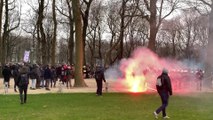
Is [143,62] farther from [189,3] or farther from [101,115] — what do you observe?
[101,115]

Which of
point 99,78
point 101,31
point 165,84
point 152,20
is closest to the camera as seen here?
point 165,84

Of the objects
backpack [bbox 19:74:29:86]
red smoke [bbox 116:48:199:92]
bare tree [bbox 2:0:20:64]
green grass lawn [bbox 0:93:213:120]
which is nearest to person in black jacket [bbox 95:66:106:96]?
red smoke [bbox 116:48:199:92]

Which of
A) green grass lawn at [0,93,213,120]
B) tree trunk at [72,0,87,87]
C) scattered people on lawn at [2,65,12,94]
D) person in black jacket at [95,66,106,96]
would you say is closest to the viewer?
green grass lawn at [0,93,213,120]

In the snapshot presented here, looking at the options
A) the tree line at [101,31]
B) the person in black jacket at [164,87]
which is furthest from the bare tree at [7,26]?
the person in black jacket at [164,87]

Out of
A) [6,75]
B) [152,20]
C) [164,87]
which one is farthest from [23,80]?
[152,20]

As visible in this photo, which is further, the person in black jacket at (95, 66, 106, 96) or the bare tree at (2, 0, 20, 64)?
the bare tree at (2, 0, 20, 64)

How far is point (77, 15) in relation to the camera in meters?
41.0

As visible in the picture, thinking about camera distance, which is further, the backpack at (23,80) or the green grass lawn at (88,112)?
the backpack at (23,80)

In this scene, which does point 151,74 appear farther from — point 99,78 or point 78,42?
point 78,42

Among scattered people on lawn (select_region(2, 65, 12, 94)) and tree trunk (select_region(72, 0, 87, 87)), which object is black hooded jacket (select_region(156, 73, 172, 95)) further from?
tree trunk (select_region(72, 0, 87, 87))

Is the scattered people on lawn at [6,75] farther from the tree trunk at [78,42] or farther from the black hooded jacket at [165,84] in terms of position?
the black hooded jacket at [165,84]

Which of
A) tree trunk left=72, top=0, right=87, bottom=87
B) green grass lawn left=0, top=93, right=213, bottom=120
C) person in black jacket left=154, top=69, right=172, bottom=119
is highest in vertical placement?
tree trunk left=72, top=0, right=87, bottom=87

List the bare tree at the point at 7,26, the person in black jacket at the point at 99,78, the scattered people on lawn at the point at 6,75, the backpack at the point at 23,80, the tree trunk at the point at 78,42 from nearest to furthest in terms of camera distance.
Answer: the backpack at the point at 23,80
the person in black jacket at the point at 99,78
the scattered people on lawn at the point at 6,75
the tree trunk at the point at 78,42
the bare tree at the point at 7,26

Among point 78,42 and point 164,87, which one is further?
point 78,42
